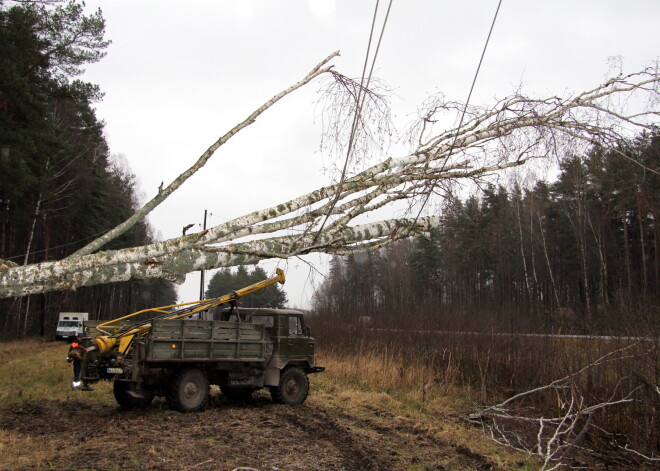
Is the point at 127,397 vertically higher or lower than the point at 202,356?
lower

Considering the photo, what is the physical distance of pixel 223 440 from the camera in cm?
727

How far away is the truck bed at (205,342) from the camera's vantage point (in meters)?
9.11

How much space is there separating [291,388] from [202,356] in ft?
7.71

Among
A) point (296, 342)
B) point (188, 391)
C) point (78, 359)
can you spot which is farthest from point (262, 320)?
point (78, 359)

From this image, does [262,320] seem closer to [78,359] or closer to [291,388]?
[291,388]

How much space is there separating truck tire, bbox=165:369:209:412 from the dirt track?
19cm

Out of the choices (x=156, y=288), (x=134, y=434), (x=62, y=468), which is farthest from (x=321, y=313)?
(x=156, y=288)

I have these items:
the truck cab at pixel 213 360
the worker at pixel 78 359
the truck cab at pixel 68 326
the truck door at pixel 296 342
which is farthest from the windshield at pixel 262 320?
the truck cab at pixel 68 326

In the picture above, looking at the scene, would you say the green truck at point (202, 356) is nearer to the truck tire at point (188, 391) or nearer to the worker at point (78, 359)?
the truck tire at point (188, 391)

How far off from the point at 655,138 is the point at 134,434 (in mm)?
7838

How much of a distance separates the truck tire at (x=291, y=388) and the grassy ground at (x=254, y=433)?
243 mm

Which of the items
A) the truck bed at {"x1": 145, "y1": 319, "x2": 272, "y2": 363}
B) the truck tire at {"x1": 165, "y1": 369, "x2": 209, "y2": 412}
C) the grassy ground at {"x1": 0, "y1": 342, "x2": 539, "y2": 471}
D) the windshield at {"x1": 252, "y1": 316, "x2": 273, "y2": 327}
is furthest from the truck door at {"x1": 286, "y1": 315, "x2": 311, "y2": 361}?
the truck tire at {"x1": 165, "y1": 369, "x2": 209, "y2": 412}

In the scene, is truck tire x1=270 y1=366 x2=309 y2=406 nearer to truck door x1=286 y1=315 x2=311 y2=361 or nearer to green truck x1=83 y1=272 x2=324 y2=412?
green truck x1=83 y1=272 x2=324 y2=412

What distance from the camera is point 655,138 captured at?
620 cm
